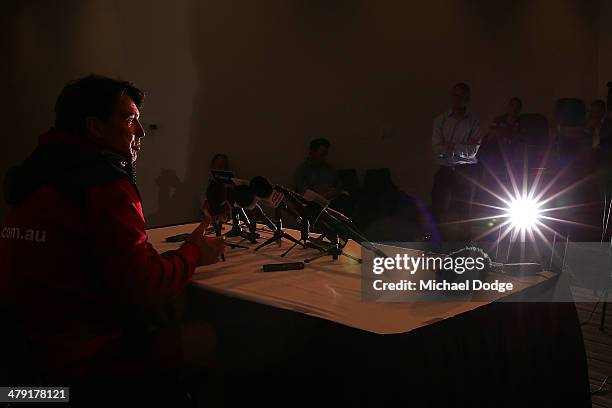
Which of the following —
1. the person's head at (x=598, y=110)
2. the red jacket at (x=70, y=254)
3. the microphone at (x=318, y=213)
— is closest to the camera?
the red jacket at (x=70, y=254)

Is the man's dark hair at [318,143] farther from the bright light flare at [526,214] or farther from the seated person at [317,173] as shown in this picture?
the bright light flare at [526,214]

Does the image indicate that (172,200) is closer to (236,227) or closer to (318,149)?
(318,149)

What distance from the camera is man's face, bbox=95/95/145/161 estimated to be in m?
1.43

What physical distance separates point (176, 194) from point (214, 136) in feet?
2.11

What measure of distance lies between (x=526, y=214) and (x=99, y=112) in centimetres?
328

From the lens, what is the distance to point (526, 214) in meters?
3.88

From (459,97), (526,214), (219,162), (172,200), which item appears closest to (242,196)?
(526,214)

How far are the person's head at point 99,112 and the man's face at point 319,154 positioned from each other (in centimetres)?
378

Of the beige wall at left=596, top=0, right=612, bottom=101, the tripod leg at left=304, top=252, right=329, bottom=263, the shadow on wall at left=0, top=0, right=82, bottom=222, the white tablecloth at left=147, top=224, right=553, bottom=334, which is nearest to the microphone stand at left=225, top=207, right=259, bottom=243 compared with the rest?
the white tablecloth at left=147, top=224, right=553, bottom=334

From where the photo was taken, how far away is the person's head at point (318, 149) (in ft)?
17.1

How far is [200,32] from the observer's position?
189 inches

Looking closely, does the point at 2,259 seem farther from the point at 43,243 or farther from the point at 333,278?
the point at 333,278

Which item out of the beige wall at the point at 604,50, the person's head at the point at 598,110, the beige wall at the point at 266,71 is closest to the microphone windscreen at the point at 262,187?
Result: the beige wall at the point at 266,71

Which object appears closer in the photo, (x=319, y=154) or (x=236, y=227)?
(x=236, y=227)
